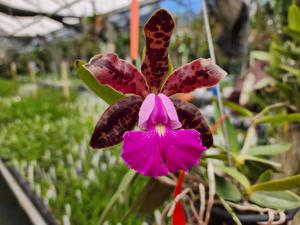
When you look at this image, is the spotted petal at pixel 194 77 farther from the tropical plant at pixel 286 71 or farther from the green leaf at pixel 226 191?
the tropical plant at pixel 286 71

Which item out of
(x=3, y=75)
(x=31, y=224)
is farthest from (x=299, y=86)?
(x=3, y=75)

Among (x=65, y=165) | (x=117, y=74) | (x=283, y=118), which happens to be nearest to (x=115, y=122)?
(x=117, y=74)

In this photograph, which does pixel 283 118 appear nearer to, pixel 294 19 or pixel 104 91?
pixel 104 91

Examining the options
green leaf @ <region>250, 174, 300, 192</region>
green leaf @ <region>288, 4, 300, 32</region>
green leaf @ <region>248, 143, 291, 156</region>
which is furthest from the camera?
green leaf @ <region>288, 4, 300, 32</region>

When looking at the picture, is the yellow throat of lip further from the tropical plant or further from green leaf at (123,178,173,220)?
the tropical plant

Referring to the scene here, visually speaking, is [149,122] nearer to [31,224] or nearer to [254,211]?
[254,211]

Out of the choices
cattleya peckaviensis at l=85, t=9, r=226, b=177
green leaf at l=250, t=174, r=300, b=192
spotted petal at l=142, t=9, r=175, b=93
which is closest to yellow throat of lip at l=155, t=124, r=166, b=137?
cattleya peckaviensis at l=85, t=9, r=226, b=177
